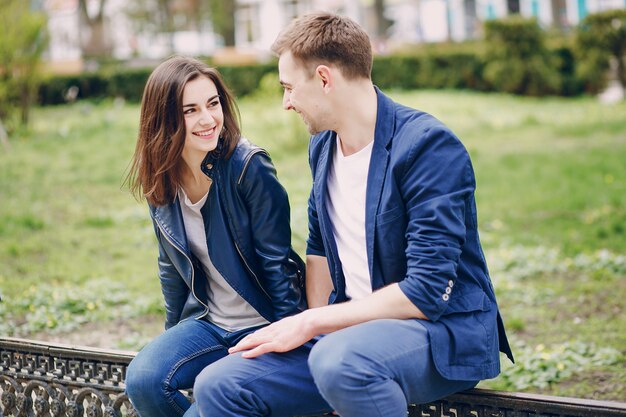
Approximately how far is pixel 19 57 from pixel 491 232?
947 centimetres

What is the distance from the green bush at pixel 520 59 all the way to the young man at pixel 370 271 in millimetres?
16984

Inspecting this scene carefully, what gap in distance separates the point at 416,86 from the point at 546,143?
30.2 feet

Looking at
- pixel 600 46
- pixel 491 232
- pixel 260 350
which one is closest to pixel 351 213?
pixel 260 350

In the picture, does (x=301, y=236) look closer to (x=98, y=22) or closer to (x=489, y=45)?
(x=489, y=45)

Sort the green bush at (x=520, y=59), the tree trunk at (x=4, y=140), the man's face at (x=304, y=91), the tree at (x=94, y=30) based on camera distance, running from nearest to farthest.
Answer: the man's face at (x=304, y=91) → the tree trunk at (x=4, y=140) → the green bush at (x=520, y=59) → the tree at (x=94, y=30)

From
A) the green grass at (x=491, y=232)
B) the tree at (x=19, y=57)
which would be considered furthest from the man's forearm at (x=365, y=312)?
the tree at (x=19, y=57)

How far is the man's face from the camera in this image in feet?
9.59

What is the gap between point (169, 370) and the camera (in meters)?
3.02

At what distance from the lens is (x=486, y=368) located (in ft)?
9.06

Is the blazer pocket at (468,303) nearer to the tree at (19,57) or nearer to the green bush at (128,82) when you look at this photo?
the tree at (19,57)

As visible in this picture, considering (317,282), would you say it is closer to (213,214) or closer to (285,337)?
(213,214)

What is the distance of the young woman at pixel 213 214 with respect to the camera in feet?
10.6

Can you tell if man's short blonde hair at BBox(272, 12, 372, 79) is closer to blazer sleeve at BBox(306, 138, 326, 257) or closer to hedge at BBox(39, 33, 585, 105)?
blazer sleeve at BBox(306, 138, 326, 257)

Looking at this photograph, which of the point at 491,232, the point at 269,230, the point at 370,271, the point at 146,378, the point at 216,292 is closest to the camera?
the point at 370,271
